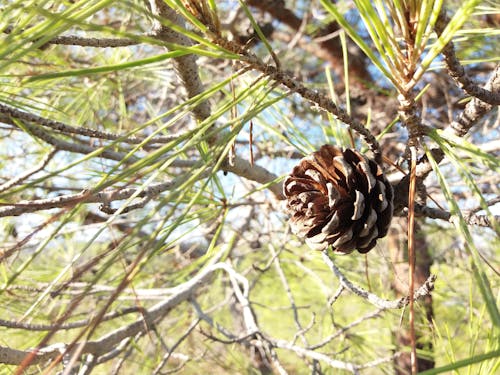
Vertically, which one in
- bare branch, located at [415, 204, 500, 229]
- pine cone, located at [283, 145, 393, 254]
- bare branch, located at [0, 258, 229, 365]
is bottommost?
bare branch, located at [0, 258, 229, 365]

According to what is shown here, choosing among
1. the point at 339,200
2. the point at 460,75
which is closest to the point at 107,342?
the point at 339,200

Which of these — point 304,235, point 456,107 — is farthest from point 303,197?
point 456,107

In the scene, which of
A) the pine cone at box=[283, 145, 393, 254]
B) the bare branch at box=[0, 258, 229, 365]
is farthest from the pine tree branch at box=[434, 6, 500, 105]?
the bare branch at box=[0, 258, 229, 365]

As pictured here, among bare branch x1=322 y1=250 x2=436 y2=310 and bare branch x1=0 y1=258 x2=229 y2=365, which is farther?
bare branch x1=0 y1=258 x2=229 y2=365

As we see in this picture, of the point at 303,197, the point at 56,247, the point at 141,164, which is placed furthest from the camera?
the point at 56,247

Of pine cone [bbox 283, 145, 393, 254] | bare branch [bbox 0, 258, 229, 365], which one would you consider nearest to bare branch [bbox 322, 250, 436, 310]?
pine cone [bbox 283, 145, 393, 254]

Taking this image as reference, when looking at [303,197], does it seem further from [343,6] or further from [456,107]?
[456,107]

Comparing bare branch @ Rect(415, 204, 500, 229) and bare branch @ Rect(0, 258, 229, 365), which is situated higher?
bare branch @ Rect(415, 204, 500, 229)

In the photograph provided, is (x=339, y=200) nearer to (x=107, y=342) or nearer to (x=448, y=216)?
(x=448, y=216)

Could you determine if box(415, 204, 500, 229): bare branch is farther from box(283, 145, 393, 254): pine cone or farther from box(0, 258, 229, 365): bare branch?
box(0, 258, 229, 365): bare branch
